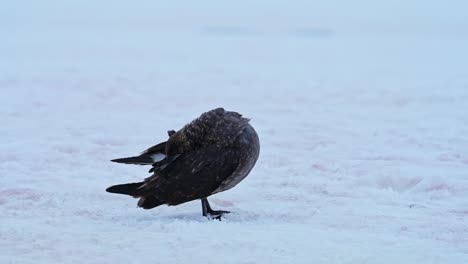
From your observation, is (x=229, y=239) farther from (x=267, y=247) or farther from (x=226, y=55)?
(x=226, y=55)

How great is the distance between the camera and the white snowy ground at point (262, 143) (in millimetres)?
3779

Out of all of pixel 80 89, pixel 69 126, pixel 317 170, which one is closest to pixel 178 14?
pixel 80 89

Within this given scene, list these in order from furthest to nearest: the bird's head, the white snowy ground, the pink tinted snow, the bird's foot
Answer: the pink tinted snow
the bird's head
the bird's foot
the white snowy ground

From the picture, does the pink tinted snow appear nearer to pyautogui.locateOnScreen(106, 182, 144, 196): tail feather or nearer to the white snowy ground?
the white snowy ground

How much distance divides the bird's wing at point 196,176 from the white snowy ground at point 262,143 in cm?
16

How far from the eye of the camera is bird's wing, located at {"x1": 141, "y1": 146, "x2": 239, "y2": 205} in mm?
4387

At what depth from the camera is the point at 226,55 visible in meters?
16.3

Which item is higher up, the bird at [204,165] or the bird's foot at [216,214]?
the bird at [204,165]

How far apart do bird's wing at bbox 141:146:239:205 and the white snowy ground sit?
6.2 inches

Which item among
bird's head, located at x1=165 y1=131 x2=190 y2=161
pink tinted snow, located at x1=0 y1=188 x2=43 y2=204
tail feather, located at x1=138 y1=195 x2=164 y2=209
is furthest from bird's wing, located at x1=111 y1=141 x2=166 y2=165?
pink tinted snow, located at x1=0 y1=188 x2=43 y2=204

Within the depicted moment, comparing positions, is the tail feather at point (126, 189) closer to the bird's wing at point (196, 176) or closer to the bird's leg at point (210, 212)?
the bird's wing at point (196, 176)

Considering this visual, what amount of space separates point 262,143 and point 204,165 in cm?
313

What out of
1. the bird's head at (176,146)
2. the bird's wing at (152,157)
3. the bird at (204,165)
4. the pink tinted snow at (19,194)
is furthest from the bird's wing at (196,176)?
the pink tinted snow at (19,194)

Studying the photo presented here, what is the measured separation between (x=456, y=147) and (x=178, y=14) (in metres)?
21.3
